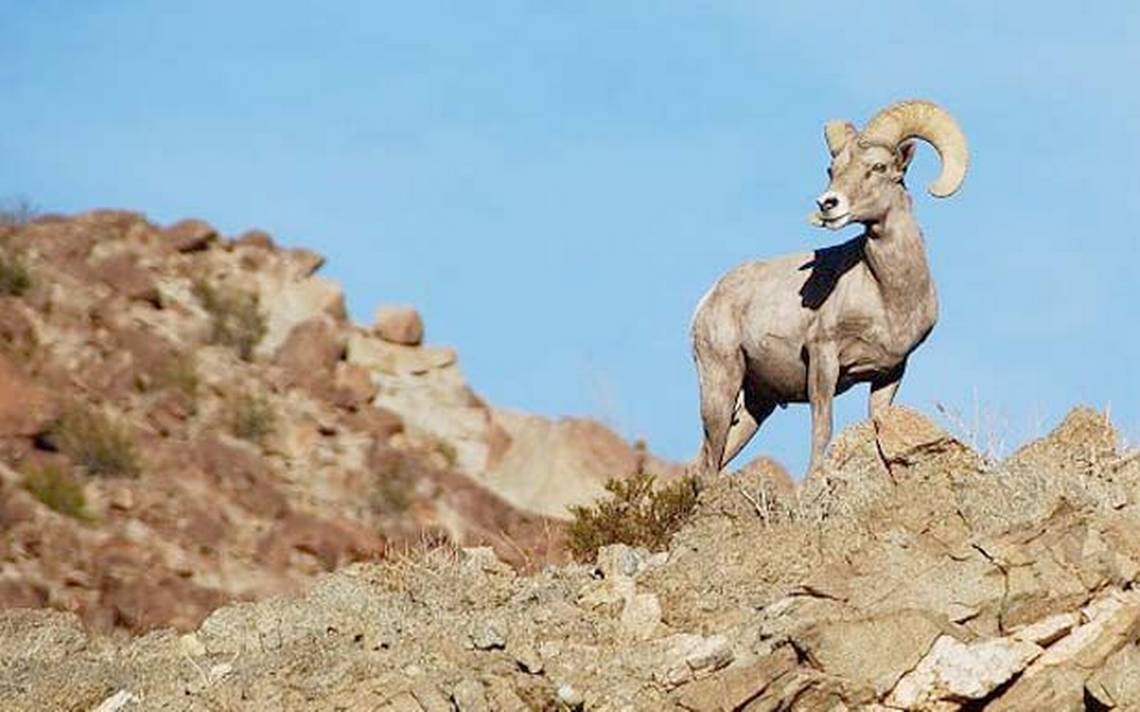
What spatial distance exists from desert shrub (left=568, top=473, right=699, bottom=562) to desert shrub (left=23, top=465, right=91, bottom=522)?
20.9 meters

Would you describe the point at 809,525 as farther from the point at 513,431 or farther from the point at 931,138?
the point at 513,431

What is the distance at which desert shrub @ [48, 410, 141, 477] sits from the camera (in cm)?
3544

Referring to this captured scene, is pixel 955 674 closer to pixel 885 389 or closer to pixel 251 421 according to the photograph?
pixel 885 389

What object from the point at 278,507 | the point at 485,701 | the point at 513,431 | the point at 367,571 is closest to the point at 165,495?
the point at 278,507

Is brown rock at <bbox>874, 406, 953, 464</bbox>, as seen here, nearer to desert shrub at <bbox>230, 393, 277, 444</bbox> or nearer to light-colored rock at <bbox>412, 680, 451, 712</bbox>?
light-colored rock at <bbox>412, 680, 451, 712</bbox>

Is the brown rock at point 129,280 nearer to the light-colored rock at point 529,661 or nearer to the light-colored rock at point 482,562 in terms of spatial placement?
the light-colored rock at point 482,562

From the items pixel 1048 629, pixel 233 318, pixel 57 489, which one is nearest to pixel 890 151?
pixel 1048 629

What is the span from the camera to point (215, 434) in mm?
38375

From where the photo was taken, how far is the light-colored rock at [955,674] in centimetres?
1055

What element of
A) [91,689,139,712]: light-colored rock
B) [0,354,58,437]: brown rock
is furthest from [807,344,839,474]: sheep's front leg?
[0,354,58,437]: brown rock

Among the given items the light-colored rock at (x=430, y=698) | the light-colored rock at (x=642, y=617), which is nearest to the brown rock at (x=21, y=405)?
the light-colored rock at (x=642, y=617)

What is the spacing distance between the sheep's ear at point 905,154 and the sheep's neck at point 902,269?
0.53 feet

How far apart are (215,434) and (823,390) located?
83.9ft

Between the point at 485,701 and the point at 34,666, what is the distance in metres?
3.30
